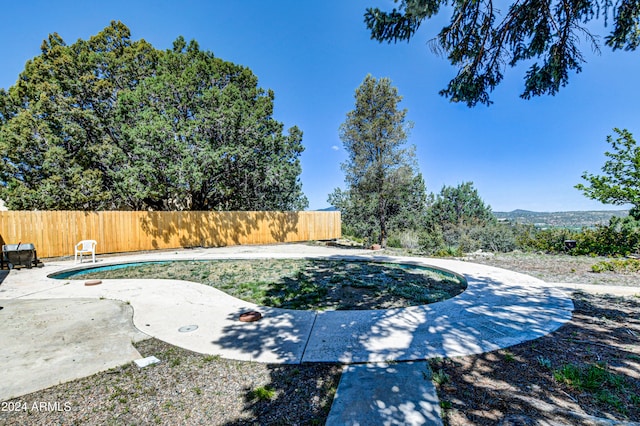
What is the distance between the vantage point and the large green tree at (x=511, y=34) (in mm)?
3568

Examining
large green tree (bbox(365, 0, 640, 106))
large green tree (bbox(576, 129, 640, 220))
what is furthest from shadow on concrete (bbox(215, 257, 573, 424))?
large green tree (bbox(576, 129, 640, 220))

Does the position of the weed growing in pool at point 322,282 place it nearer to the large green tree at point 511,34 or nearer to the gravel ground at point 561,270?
the gravel ground at point 561,270

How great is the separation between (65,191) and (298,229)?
11062mm

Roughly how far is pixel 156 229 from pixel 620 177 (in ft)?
57.6

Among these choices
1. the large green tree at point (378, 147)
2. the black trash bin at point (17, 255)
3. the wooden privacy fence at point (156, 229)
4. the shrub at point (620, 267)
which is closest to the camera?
the shrub at point (620, 267)

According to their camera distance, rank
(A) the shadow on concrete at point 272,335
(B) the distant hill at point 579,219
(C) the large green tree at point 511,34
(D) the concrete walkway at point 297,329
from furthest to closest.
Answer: (B) the distant hill at point 579,219 < (C) the large green tree at point 511,34 < (A) the shadow on concrete at point 272,335 < (D) the concrete walkway at point 297,329

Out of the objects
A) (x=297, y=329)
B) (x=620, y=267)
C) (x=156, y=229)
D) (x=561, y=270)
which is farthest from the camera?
(x=156, y=229)

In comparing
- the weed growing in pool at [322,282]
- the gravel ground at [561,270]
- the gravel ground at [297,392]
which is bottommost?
the weed growing in pool at [322,282]

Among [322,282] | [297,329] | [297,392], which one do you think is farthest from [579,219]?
[297,392]

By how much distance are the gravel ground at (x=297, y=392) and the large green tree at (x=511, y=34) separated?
3727 millimetres

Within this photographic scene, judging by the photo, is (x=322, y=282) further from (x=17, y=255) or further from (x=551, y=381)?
(x=17, y=255)

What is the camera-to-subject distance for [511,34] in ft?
13.2

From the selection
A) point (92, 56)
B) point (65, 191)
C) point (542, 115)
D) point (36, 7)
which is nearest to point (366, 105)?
point (542, 115)

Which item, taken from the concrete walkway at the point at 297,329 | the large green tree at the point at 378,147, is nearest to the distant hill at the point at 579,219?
the large green tree at the point at 378,147
